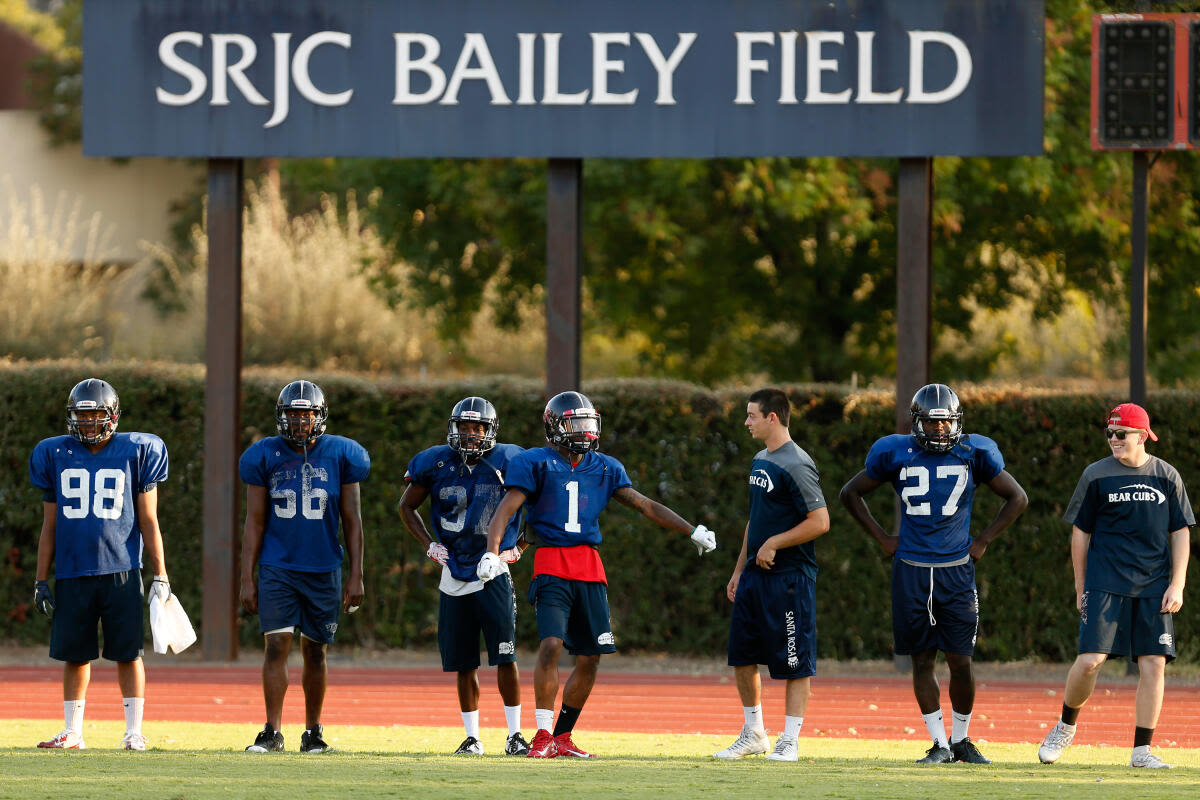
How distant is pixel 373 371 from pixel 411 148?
12.0 m

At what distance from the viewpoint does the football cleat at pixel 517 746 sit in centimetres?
839

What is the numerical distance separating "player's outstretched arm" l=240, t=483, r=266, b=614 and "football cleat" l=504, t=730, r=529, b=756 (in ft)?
4.57

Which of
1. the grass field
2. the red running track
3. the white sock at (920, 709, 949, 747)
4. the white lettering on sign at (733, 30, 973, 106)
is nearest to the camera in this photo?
the grass field

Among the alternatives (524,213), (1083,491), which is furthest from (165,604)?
(524,213)

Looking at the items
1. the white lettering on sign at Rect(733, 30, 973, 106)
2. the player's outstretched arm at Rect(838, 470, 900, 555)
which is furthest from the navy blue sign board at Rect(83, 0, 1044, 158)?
the player's outstretched arm at Rect(838, 470, 900, 555)

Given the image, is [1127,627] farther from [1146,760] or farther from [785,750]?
[785,750]

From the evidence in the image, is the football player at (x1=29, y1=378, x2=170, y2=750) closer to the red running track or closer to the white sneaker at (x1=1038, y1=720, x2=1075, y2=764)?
the red running track

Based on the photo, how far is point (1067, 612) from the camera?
12984 mm

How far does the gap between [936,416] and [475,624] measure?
8.17 feet

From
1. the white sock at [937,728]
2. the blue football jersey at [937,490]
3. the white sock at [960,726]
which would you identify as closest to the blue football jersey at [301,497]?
the blue football jersey at [937,490]

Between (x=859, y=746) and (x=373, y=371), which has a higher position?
(x=373, y=371)

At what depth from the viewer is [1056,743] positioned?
840 centimetres

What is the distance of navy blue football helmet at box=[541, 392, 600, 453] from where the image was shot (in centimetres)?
846

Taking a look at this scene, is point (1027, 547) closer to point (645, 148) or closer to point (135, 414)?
point (645, 148)
